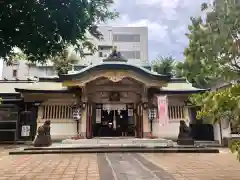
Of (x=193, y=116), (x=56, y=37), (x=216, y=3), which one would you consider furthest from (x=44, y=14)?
(x=193, y=116)

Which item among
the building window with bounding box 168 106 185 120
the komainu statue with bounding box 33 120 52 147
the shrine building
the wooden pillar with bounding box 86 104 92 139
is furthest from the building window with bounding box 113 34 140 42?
the komainu statue with bounding box 33 120 52 147

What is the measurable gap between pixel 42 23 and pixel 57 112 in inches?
564

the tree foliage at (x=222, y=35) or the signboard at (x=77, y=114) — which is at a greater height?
the tree foliage at (x=222, y=35)

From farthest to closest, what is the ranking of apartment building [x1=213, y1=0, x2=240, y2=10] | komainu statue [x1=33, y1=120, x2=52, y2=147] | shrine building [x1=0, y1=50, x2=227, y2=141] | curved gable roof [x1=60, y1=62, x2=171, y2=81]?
shrine building [x1=0, y1=50, x2=227, y2=141] → curved gable roof [x1=60, y1=62, x2=171, y2=81] → komainu statue [x1=33, y1=120, x2=52, y2=147] → apartment building [x1=213, y1=0, x2=240, y2=10]

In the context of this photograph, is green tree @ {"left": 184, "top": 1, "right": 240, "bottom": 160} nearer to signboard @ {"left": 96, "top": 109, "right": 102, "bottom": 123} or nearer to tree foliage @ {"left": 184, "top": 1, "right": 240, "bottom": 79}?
tree foliage @ {"left": 184, "top": 1, "right": 240, "bottom": 79}

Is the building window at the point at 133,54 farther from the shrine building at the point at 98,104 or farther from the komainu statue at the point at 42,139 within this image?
the komainu statue at the point at 42,139

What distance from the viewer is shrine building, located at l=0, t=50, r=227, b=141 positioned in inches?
698

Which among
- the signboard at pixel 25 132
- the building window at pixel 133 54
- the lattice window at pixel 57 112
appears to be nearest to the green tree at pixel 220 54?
the lattice window at pixel 57 112

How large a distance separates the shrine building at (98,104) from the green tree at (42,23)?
12.2 meters

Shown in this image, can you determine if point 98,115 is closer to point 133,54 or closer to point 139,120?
point 139,120

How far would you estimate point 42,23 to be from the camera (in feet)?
15.1

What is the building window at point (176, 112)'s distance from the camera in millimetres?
18641

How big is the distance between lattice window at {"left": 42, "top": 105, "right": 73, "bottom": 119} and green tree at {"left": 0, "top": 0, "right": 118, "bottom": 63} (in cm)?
1330

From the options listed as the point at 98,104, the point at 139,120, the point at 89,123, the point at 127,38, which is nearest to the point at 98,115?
the point at 98,104
